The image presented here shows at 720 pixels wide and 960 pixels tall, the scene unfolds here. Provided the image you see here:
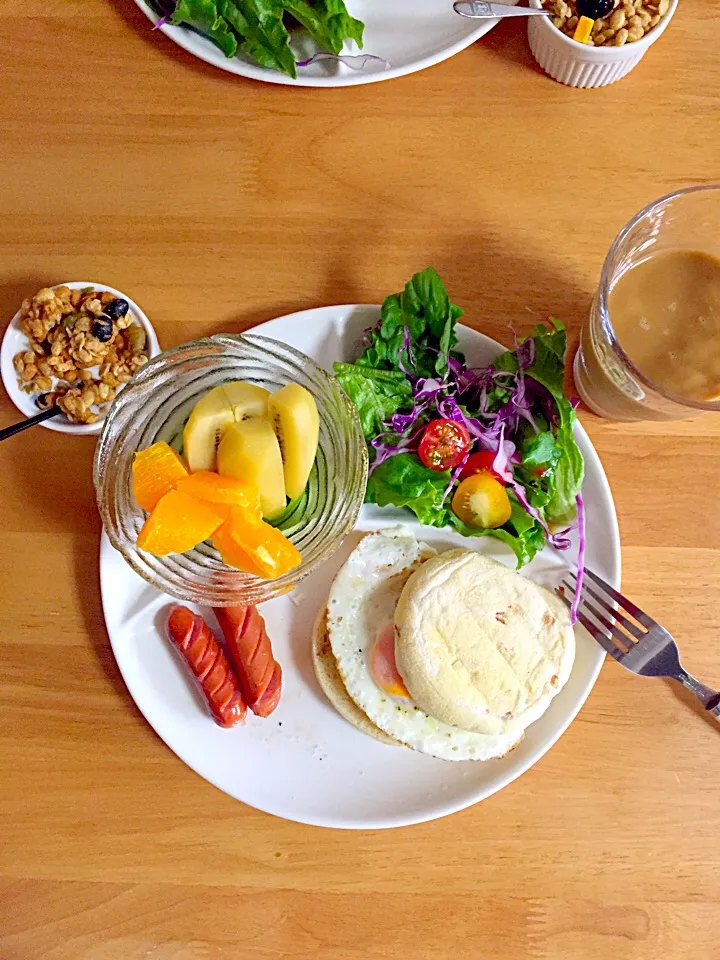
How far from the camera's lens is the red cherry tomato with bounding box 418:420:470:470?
157 centimetres

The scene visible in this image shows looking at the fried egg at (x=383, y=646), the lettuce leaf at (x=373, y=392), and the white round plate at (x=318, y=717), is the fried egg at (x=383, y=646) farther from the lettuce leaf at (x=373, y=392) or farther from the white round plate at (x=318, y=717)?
the lettuce leaf at (x=373, y=392)

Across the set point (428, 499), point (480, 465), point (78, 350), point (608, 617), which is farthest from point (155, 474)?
point (608, 617)

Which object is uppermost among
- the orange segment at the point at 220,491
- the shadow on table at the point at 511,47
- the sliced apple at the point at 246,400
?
the shadow on table at the point at 511,47

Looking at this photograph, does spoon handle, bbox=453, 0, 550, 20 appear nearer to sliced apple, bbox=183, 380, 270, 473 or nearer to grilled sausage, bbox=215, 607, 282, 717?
sliced apple, bbox=183, 380, 270, 473

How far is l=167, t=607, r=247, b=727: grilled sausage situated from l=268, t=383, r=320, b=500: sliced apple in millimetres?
408

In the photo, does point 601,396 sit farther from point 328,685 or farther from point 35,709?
point 35,709

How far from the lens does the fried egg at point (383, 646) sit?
5.23ft

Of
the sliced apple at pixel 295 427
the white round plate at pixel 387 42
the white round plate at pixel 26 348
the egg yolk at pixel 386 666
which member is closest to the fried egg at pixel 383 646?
the egg yolk at pixel 386 666

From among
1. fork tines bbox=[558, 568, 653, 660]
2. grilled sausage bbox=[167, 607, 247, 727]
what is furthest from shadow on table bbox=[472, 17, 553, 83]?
grilled sausage bbox=[167, 607, 247, 727]

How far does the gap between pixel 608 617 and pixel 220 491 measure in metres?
0.82

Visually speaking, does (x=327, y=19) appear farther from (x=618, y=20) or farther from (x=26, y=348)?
(x=26, y=348)

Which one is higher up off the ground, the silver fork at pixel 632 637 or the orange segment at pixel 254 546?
the orange segment at pixel 254 546

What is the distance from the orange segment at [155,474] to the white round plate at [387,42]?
875mm

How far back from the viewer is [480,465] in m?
1.61
